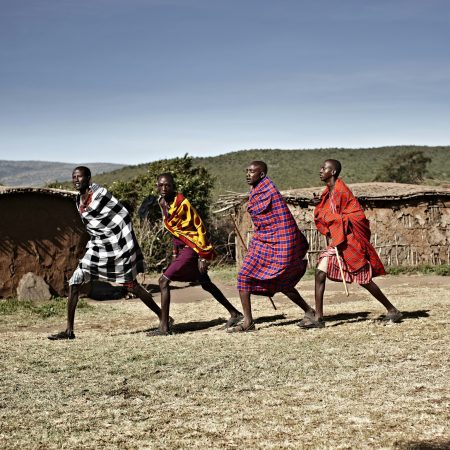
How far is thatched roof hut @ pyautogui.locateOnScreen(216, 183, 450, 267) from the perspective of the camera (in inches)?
728

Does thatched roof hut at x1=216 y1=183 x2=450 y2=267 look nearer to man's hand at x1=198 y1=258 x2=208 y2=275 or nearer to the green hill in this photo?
man's hand at x1=198 y1=258 x2=208 y2=275

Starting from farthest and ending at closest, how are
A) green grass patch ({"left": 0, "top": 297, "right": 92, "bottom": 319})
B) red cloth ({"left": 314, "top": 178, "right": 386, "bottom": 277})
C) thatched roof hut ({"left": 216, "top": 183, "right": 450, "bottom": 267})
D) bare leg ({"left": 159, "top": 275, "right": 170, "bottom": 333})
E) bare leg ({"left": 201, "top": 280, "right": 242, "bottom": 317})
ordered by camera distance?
1. thatched roof hut ({"left": 216, "top": 183, "right": 450, "bottom": 267})
2. green grass patch ({"left": 0, "top": 297, "right": 92, "bottom": 319})
3. bare leg ({"left": 201, "top": 280, "right": 242, "bottom": 317})
4. bare leg ({"left": 159, "top": 275, "right": 170, "bottom": 333})
5. red cloth ({"left": 314, "top": 178, "right": 386, "bottom": 277})

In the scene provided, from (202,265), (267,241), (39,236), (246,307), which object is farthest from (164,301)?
(39,236)

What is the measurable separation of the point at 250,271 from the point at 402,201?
11.5 m

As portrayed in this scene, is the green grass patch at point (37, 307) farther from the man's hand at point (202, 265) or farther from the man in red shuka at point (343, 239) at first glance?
the man in red shuka at point (343, 239)

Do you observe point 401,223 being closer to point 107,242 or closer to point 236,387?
point 107,242

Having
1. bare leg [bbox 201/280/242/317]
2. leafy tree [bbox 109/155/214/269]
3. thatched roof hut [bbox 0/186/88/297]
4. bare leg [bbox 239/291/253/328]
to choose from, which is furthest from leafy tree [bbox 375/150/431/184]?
bare leg [bbox 239/291/253/328]

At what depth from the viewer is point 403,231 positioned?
734 inches

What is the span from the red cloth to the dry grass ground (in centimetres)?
78

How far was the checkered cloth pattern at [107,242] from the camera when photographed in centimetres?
818

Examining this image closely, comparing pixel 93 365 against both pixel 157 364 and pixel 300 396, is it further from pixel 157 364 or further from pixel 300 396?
pixel 300 396

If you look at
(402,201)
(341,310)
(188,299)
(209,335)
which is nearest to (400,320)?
(341,310)

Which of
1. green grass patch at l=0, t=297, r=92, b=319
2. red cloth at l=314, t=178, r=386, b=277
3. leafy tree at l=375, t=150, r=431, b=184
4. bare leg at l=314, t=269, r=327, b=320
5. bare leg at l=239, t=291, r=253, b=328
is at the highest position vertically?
leafy tree at l=375, t=150, r=431, b=184

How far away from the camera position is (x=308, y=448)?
4.08 metres
